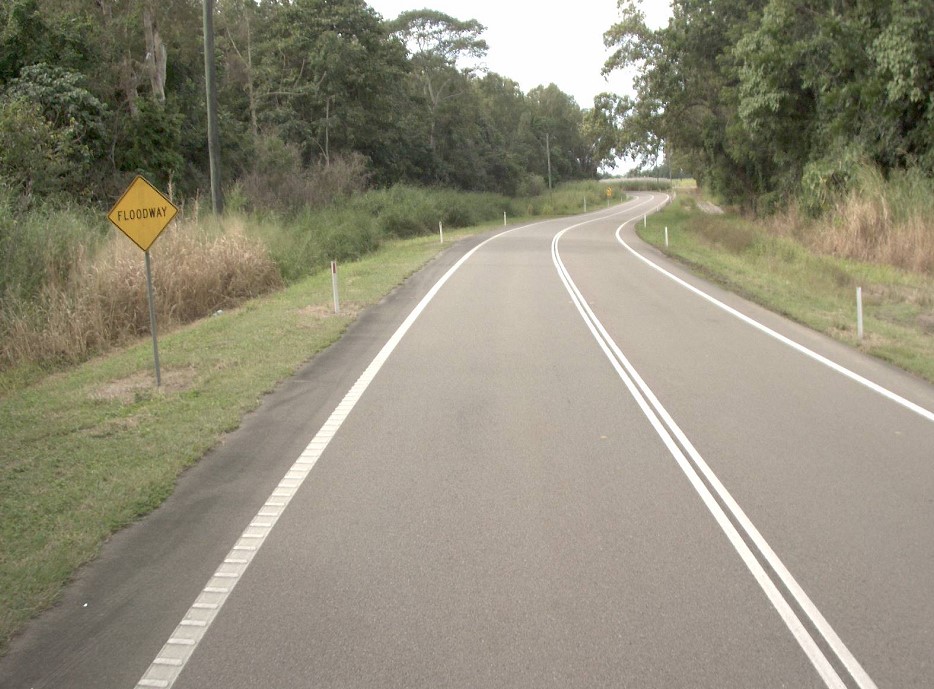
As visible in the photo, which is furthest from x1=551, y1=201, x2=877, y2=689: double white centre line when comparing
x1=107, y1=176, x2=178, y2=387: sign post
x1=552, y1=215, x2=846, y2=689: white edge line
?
x1=107, y1=176, x2=178, y2=387: sign post

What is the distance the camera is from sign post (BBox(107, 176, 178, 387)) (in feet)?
33.9

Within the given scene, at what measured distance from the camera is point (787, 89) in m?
30.6

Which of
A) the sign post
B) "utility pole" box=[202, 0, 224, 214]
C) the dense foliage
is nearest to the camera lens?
the sign post

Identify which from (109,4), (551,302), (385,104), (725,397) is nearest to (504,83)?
(385,104)

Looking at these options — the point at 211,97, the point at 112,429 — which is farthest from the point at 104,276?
the point at 112,429

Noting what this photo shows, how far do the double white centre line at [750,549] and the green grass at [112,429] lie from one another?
13.1 feet

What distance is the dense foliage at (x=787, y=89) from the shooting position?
24688 mm

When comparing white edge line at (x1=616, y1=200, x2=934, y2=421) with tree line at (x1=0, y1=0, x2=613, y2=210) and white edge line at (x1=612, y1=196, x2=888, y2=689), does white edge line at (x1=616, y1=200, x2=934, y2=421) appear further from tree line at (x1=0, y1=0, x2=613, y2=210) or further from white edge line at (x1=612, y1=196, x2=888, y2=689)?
tree line at (x1=0, y1=0, x2=613, y2=210)

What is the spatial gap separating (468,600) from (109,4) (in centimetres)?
2937

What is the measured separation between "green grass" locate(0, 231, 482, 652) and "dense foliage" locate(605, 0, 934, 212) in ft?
57.7

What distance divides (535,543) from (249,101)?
46235mm

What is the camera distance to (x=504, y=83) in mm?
111312

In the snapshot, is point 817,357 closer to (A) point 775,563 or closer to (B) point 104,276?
(A) point 775,563

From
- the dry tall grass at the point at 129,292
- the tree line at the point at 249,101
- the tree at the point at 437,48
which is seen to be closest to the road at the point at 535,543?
the dry tall grass at the point at 129,292
